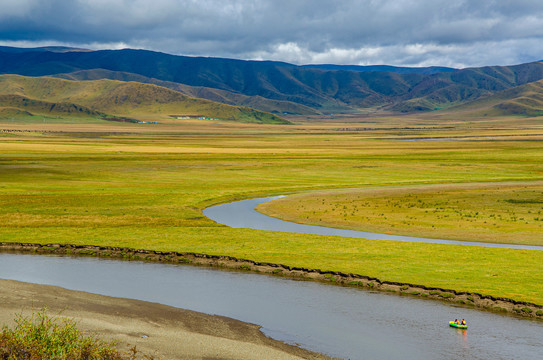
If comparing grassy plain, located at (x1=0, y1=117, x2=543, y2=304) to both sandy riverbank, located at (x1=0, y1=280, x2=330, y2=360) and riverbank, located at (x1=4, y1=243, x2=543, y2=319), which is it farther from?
sandy riverbank, located at (x1=0, y1=280, x2=330, y2=360)

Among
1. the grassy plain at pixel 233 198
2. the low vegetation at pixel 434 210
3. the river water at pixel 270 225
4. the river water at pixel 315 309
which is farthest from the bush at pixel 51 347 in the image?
the low vegetation at pixel 434 210

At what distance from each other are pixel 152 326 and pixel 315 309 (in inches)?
342

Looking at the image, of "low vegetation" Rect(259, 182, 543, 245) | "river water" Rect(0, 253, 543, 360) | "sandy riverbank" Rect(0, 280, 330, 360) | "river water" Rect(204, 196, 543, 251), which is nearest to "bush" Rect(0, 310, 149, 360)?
"sandy riverbank" Rect(0, 280, 330, 360)

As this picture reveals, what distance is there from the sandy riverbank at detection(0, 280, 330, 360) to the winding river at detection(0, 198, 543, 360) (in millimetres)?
1387

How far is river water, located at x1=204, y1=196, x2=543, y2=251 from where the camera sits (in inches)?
1901

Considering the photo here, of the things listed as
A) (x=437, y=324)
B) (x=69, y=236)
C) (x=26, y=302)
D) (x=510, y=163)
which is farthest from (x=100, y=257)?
(x=510, y=163)

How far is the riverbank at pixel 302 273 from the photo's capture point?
97.8 ft

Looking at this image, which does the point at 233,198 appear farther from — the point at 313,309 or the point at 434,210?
the point at 313,309

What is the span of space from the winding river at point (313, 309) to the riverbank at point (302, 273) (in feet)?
2.92

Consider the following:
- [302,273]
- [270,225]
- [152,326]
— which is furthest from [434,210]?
[152,326]

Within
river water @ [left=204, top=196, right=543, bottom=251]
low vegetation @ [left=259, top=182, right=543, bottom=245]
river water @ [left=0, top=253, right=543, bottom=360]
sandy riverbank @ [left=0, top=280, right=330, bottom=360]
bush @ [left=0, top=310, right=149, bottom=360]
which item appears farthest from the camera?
low vegetation @ [left=259, top=182, right=543, bottom=245]

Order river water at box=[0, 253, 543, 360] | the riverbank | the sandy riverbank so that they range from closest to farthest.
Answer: the sandy riverbank
river water at box=[0, 253, 543, 360]
the riverbank

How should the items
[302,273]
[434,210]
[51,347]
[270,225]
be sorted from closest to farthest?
[51,347] < [302,273] < [270,225] < [434,210]

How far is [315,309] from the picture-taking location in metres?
29.7
